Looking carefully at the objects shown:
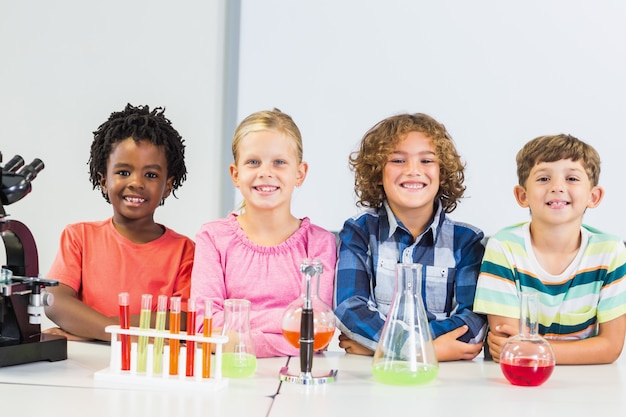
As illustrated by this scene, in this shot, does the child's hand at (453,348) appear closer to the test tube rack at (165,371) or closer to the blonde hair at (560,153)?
the blonde hair at (560,153)

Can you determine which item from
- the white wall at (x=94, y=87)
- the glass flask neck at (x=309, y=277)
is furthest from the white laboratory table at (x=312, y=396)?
the white wall at (x=94, y=87)

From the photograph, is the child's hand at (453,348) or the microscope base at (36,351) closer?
the microscope base at (36,351)

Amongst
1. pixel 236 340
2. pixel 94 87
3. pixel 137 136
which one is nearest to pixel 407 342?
Result: pixel 236 340

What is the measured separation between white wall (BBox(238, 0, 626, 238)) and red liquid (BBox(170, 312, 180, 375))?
1593 mm

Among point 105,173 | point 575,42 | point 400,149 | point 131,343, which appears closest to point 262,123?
point 400,149

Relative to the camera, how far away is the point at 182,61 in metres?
2.94

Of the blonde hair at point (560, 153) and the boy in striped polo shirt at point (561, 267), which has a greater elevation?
the blonde hair at point (560, 153)

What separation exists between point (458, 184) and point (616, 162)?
46.4 inches

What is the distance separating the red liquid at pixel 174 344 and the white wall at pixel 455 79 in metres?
1.59

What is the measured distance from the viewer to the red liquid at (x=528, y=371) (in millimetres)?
1333

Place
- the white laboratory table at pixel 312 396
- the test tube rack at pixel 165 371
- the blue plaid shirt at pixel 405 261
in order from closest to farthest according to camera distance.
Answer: the white laboratory table at pixel 312 396
the test tube rack at pixel 165 371
the blue plaid shirt at pixel 405 261

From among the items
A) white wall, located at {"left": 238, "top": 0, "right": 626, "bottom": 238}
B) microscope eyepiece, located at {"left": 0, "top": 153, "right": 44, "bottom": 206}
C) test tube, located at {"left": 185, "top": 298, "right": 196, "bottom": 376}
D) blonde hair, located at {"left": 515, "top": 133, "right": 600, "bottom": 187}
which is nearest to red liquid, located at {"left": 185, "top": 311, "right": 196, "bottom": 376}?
test tube, located at {"left": 185, "top": 298, "right": 196, "bottom": 376}

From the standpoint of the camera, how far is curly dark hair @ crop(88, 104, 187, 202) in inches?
74.5

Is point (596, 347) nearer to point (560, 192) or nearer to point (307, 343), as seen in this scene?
point (560, 192)
